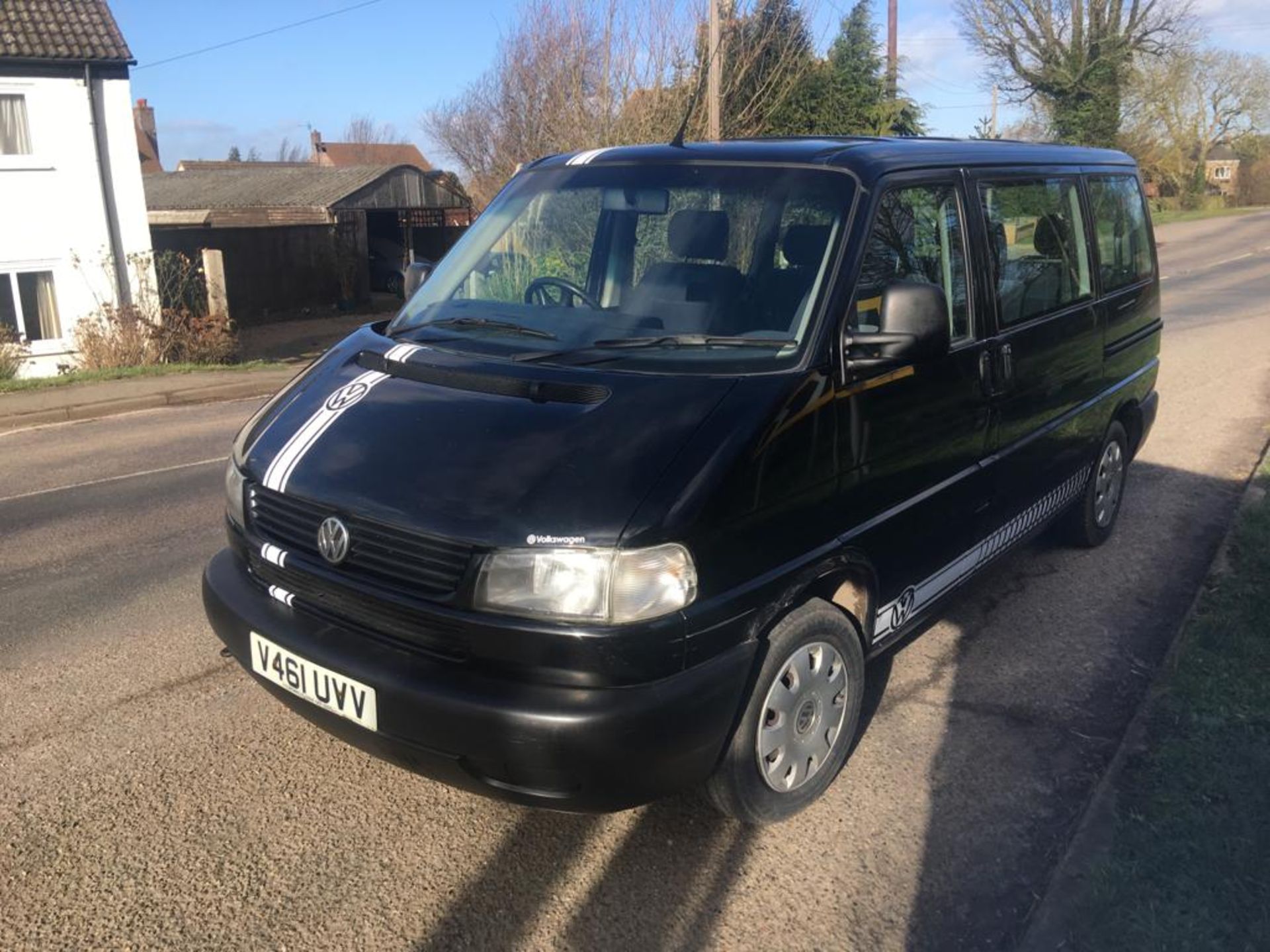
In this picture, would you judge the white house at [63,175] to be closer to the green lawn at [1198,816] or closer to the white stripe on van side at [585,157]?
the white stripe on van side at [585,157]

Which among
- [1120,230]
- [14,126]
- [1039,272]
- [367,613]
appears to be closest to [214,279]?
[14,126]

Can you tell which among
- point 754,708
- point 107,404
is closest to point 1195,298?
point 107,404

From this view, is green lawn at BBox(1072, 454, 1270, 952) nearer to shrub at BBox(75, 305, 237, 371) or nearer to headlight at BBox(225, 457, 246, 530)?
headlight at BBox(225, 457, 246, 530)

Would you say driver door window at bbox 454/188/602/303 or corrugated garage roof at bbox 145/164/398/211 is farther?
corrugated garage roof at bbox 145/164/398/211

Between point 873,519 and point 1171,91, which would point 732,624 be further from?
point 1171,91

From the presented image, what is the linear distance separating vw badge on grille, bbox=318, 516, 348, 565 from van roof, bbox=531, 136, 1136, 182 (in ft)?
6.52

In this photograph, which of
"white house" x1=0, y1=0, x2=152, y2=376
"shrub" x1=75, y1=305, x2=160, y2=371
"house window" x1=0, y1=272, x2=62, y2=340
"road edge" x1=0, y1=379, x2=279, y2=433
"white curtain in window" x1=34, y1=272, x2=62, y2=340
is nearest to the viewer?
"road edge" x1=0, y1=379, x2=279, y2=433

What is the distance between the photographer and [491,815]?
3469mm

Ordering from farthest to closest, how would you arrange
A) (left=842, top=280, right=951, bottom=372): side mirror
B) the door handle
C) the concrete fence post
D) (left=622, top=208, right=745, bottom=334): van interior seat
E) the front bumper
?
the concrete fence post → the door handle → (left=622, top=208, right=745, bottom=334): van interior seat → (left=842, top=280, right=951, bottom=372): side mirror → the front bumper

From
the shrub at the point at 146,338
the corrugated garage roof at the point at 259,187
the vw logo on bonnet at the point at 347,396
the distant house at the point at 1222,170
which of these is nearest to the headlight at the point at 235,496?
the vw logo on bonnet at the point at 347,396

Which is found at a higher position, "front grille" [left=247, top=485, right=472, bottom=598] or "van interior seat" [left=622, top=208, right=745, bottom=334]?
"van interior seat" [left=622, top=208, right=745, bottom=334]

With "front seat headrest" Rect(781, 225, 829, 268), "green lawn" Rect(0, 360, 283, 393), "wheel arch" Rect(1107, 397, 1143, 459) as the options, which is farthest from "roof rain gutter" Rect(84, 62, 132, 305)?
"front seat headrest" Rect(781, 225, 829, 268)

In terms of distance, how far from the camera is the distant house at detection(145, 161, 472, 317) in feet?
90.9

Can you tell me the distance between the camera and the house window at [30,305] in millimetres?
17844
